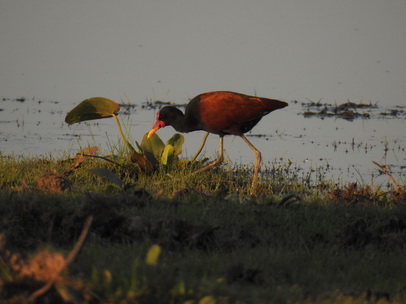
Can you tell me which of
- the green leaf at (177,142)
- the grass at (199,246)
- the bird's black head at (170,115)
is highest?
the bird's black head at (170,115)

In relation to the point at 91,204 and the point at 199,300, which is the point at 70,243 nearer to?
the point at 91,204

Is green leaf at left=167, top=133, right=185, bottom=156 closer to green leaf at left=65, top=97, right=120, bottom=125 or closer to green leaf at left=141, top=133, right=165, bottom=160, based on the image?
green leaf at left=141, top=133, right=165, bottom=160

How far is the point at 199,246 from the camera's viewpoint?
5.20m

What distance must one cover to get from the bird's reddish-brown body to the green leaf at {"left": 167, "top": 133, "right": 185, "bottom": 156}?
0.36 m

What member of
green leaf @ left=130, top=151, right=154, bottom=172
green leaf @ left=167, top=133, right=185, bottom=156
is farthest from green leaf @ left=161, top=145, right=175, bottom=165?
green leaf @ left=167, top=133, right=185, bottom=156

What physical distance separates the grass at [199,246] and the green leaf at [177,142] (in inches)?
63.4

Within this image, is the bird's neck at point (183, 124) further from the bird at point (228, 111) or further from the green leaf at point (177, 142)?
the green leaf at point (177, 142)

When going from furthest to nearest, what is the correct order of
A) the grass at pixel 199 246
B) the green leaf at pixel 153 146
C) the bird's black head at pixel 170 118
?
the bird's black head at pixel 170 118 → the green leaf at pixel 153 146 → the grass at pixel 199 246

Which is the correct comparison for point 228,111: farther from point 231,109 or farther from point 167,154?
point 167,154

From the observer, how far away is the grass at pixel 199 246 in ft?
12.3

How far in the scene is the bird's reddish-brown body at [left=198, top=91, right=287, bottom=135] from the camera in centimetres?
866

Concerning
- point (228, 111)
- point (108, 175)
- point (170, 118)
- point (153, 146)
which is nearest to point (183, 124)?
point (170, 118)

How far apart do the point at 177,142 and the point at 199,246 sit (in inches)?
151

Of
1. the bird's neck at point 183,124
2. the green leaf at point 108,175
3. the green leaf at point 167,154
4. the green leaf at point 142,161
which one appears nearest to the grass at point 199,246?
the green leaf at point 108,175
